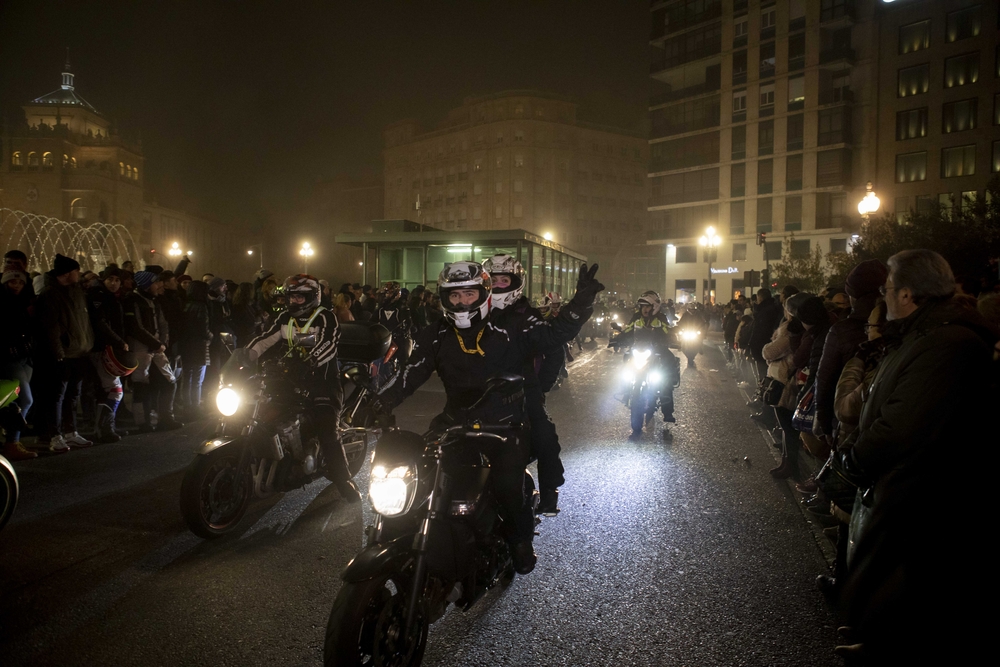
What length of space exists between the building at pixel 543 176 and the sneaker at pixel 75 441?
90.7 metres

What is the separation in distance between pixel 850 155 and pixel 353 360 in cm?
5584

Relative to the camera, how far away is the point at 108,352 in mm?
8578

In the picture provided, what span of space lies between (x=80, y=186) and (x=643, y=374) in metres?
97.7

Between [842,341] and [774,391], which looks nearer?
[842,341]

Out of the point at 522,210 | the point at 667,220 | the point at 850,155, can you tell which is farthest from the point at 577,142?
the point at 850,155

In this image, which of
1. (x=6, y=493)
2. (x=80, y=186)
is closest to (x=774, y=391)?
(x=6, y=493)

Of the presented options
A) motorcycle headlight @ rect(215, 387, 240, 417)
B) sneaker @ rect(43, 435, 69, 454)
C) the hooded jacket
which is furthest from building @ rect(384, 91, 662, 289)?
motorcycle headlight @ rect(215, 387, 240, 417)

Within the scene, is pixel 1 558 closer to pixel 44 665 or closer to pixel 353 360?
pixel 44 665

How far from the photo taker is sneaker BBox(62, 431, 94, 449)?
7793mm

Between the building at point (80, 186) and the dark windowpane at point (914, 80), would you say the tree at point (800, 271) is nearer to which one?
the dark windowpane at point (914, 80)

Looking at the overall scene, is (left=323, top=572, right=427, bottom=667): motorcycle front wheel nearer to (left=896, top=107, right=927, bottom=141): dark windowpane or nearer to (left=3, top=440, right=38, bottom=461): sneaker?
(left=3, top=440, right=38, bottom=461): sneaker

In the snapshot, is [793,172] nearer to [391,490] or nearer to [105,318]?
[105,318]

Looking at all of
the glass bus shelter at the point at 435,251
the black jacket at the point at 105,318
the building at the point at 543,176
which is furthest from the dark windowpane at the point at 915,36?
the black jacket at the point at 105,318

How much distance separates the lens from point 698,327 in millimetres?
19688
